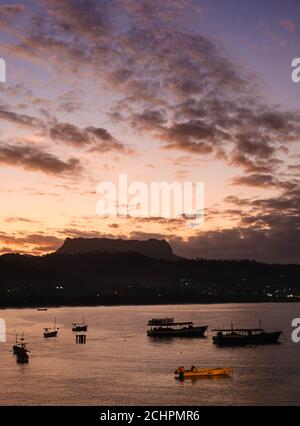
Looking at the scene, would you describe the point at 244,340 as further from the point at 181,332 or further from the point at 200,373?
the point at 200,373

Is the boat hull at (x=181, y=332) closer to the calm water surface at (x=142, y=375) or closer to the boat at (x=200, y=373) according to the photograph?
the calm water surface at (x=142, y=375)

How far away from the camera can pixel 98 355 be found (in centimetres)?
11362

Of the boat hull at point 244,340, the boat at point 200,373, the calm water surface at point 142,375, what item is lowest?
the calm water surface at point 142,375

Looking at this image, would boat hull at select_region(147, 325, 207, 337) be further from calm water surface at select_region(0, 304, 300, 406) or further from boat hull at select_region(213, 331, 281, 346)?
boat hull at select_region(213, 331, 281, 346)

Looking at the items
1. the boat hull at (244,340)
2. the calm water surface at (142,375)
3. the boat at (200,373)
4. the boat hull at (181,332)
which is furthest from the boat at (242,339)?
the boat at (200,373)

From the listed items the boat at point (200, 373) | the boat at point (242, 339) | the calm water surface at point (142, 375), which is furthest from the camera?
→ the boat at point (242, 339)

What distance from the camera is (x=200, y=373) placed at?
3167 inches

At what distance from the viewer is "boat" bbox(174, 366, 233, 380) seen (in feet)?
262

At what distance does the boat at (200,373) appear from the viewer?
79.8 meters

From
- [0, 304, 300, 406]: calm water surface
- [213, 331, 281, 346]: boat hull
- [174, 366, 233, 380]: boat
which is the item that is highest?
[213, 331, 281, 346]: boat hull

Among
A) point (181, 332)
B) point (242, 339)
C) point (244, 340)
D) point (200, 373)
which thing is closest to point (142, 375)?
point (200, 373)

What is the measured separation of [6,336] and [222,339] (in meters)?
67.2

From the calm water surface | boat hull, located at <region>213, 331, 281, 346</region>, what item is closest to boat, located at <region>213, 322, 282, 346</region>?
boat hull, located at <region>213, 331, 281, 346</region>
